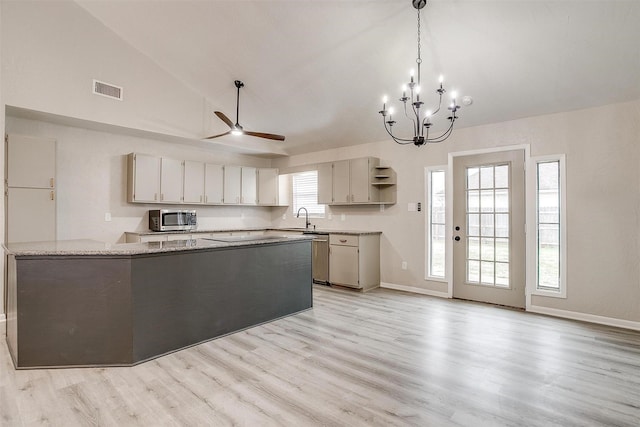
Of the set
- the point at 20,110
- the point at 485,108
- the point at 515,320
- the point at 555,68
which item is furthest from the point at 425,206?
the point at 20,110

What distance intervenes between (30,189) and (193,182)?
2.23 metres

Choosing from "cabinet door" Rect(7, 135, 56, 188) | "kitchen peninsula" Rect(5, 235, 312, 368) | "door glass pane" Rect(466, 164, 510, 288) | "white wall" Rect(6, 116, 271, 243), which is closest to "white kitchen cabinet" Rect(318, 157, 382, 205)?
"door glass pane" Rect(466, 164, 510, 288)

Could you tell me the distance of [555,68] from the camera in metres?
3.46

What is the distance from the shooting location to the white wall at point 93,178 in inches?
179

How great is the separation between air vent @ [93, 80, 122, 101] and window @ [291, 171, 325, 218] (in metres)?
3.47

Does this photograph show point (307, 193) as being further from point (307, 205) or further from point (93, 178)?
point (93, 178)

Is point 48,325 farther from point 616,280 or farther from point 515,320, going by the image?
point 616,280

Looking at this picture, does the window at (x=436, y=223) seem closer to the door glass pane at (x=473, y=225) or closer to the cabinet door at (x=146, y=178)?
the door glass pane at (x=473, y=225)

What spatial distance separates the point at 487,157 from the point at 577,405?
3252mm

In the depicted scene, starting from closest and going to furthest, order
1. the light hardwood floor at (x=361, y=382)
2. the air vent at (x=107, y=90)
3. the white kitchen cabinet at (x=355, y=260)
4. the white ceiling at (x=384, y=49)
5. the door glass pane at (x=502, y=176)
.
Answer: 1. the light hardwood floor at (x=361, y=382)
2. the white ceiling at (x=384, y=49)
3. the air vent at (x=107, y=90)
4. the door glass pane at (x=502, y=176)
5. the white kitchen cabinet at (x=355, y=260)

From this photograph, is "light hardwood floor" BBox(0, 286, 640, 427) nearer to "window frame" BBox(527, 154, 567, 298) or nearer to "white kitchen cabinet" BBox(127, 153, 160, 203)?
"window frame" BBox(527, 154, 567, 298)

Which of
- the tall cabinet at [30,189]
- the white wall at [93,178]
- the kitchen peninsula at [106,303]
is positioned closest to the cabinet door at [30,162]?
the tall cabinet at [30,189]

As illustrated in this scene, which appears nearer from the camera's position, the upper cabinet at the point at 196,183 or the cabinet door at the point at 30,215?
the cabinet door at the point at 30,215

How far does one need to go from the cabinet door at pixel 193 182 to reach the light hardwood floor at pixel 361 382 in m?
2.99
